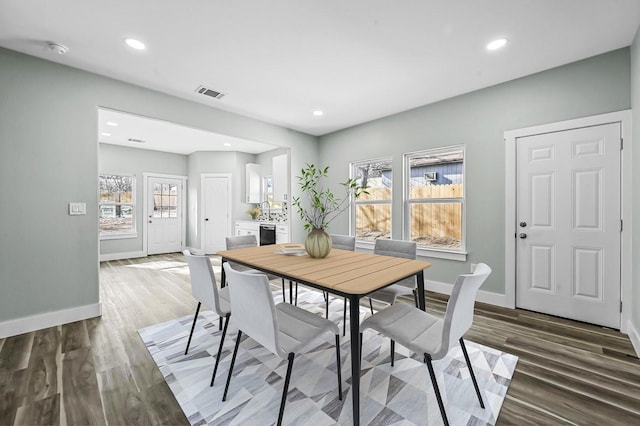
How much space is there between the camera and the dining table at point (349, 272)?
4.45 feet

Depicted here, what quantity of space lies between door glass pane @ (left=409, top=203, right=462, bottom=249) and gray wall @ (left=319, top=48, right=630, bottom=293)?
0.18 meters

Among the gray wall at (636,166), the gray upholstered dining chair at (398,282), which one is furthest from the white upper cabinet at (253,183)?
the gray wall at (636,166)

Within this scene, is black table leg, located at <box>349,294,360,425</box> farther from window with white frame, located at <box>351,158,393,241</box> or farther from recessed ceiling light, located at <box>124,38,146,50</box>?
window with white frame, located at <box>351,158,393,241</box>

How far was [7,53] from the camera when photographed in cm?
246

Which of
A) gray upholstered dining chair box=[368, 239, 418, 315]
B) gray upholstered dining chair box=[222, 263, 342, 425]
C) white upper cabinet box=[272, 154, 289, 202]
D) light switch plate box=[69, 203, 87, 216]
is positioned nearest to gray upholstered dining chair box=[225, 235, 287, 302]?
gray upholstered dining chair box=[368, 239, 418, 315]

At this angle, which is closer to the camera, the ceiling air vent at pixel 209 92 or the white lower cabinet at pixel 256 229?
the ceiling air vent at pixel 209 92

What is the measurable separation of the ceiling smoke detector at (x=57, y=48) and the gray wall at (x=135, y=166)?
168 inches

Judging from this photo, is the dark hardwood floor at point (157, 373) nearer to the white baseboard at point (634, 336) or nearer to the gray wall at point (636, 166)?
the white baseboard at point (634, 336)

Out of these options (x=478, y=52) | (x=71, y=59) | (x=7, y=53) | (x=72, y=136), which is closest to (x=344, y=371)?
(x=478, y=52)

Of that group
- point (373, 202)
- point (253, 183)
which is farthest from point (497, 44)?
point (253, 183)

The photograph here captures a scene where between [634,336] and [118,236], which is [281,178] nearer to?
[118,236]

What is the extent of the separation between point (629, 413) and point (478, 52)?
2796 mm

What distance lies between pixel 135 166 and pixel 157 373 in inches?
236

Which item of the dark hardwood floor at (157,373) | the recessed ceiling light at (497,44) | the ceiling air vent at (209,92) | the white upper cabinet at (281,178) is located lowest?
the dark hardwood floor at (157,373)
